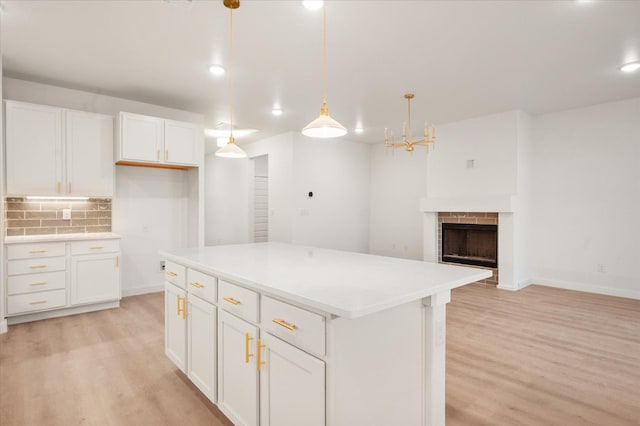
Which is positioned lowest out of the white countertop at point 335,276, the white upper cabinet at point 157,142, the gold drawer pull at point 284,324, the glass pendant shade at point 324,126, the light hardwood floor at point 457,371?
the light hardwood floor at point 457,371

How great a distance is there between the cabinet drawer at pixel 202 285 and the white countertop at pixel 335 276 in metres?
0.06

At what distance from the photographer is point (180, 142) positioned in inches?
181

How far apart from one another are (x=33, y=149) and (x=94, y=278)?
5.06 feet

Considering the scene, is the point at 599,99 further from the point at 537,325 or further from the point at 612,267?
the point at 537,325

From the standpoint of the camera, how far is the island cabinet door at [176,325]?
2.34 m

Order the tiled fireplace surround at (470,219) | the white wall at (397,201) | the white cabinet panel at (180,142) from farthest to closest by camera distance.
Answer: the white wall at (397,201), the tiled fireplace surround at (470,219), the white cabinet panel at (180,142)

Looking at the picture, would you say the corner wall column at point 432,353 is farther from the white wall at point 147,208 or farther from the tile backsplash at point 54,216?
the tile backsplash at point 54,216

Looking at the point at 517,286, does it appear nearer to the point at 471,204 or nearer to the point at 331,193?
the point at 471,204

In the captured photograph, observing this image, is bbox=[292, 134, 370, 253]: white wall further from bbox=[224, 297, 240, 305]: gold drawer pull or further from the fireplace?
bbox=[224, 297, 240, 305]: gold drawer pull

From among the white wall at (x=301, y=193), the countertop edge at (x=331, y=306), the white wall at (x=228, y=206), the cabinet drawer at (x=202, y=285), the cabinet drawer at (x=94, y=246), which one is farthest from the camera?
the white wall at (x=228, y=206)

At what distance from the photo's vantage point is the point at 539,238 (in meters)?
5.44

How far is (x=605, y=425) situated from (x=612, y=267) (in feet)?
12.3

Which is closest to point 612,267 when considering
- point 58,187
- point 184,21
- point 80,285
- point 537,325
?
point 537,325

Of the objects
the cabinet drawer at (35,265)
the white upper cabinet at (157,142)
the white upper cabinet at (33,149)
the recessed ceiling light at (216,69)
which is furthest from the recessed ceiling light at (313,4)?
the cabinet drawer at (35,265)
